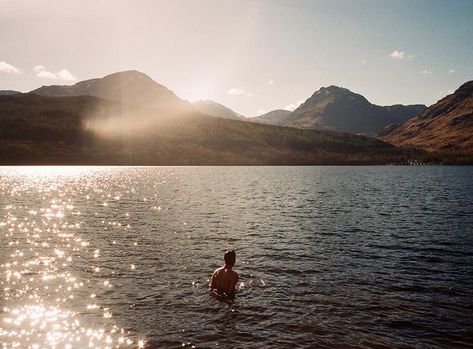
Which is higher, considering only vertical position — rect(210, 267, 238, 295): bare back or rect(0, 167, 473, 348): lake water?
rect(210, 267, 238, 295): bare back

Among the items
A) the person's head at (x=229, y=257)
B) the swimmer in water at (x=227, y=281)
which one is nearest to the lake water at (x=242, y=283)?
the swimmer in water at (x=227, y=281)

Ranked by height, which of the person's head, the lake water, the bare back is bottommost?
the lake water

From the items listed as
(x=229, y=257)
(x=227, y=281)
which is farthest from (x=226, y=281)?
(x=229, y=257)

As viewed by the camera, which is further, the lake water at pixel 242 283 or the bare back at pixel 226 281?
the bare back at pixel 226 281

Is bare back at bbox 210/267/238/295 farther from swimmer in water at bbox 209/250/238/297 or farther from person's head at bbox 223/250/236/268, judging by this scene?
person's head at bbox 223/250/236/268

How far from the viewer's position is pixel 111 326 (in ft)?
63.8

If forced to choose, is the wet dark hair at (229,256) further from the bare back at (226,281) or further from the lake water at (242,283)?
the lake water at (242,283)

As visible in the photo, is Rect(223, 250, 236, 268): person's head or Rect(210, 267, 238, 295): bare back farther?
Rect(210, 267, 238, 295): bare back

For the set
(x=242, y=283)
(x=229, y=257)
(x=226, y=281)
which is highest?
(x=229, y=257)

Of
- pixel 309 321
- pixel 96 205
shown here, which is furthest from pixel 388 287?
pixel 96 205

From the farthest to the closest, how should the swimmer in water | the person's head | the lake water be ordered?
1. the swimmer in water
2. the person's head
3. the lake water

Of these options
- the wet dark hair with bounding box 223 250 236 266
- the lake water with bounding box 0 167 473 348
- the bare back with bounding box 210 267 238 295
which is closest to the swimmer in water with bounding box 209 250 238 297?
the bare back with bounding box 210 267 238 295

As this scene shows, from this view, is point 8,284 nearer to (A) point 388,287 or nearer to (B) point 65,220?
(A) point 388,287

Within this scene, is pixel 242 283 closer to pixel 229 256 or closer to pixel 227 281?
pixel 227 281
